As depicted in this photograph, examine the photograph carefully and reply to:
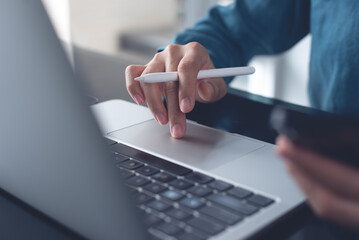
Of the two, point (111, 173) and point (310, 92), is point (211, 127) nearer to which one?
point (111, 173)

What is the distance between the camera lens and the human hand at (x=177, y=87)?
17.8 inches

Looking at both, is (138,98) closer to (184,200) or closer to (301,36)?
(184,200)

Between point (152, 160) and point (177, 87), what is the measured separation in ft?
0.42

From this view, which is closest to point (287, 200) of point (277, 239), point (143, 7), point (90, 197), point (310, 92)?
point (277, 239)

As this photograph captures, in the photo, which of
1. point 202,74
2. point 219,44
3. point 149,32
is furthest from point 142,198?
point 149,32

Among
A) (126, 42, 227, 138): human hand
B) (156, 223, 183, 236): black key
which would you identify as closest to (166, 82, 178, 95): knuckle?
(126, 42, 227, 138): human hand

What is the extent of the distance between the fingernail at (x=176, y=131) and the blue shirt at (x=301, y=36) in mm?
257

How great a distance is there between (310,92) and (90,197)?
0.62 metres

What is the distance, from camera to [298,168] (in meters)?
0.21

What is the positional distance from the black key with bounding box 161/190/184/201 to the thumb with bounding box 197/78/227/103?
0.76 feet

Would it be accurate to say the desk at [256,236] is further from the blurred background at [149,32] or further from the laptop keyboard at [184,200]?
the blurred background at [149,32]

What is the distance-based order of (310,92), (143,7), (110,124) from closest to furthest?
1. (110,124)
2. (310,92)
3. (143,7)

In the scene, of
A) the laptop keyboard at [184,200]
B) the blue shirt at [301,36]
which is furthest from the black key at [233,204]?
the blue shirt at [301,36]

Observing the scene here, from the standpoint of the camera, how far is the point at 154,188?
1.07 ft
